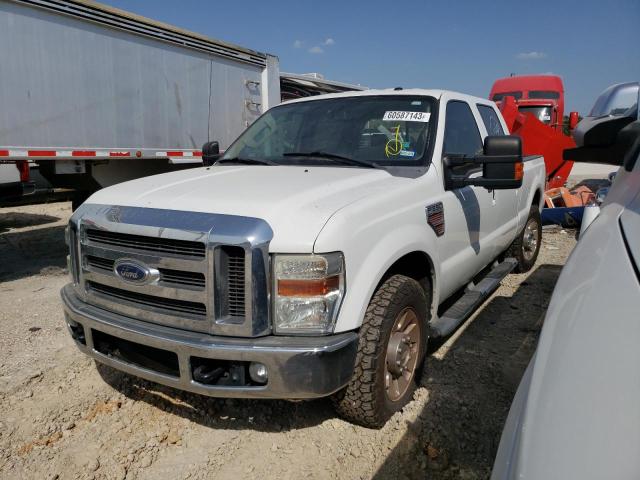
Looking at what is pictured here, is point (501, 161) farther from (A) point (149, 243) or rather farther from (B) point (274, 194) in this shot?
(A) point (149, 243)

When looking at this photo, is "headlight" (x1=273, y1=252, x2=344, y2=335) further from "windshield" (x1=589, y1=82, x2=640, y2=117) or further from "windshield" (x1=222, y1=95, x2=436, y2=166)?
"windshield" (x1=589, y1=82, x2=640, y2=117)

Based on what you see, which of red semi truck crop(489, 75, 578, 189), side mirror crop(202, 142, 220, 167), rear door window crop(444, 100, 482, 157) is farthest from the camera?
red semi truck crop(489, 75, 578, 189)

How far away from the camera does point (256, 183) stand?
2.70 meters

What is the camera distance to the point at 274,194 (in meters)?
2.40

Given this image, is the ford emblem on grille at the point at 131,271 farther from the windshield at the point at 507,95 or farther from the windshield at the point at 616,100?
the windshield at the point at 507,95

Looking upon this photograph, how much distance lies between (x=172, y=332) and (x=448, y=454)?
1509mm

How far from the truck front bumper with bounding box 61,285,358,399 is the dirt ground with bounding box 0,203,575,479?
0.46 meters

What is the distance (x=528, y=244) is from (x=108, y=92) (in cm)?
543

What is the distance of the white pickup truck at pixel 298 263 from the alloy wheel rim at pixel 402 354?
0.01m

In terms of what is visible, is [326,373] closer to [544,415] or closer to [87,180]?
[544,415]

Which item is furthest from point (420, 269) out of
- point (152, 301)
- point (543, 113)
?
point (543, 113)

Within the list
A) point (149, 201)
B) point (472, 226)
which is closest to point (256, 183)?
point (149, 201)

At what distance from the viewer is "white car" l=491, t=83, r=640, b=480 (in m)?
0.81

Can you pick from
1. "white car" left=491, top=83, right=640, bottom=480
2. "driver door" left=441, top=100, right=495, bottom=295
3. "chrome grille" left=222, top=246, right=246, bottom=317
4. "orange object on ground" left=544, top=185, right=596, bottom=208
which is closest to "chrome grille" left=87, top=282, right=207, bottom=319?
"chrome grille" left=222, top=246, right=246, bottom=317
